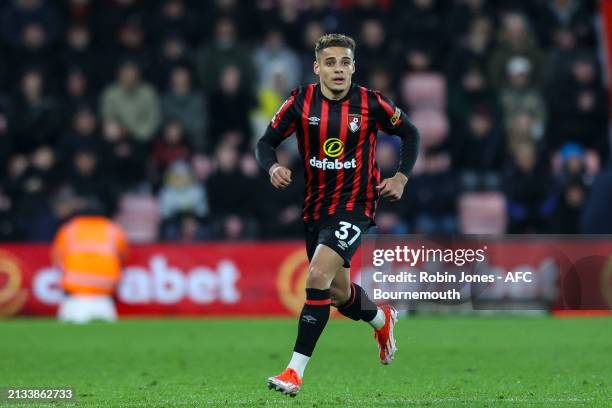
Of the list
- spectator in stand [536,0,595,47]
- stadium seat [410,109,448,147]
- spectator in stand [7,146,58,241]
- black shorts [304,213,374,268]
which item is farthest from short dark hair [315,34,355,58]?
spectator in stand [536,0,595,47]

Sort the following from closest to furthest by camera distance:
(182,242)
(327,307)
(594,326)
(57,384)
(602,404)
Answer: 1. (602,404)
2. (327,307)
3. (57,384)
4. (594,326)
5. (182,242)

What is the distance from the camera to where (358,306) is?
8.85m

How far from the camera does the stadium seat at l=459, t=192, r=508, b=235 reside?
16.9 meters

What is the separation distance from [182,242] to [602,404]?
942cm

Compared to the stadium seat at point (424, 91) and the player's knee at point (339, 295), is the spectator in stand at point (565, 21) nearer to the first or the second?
the stadium seat at point (424, 91)

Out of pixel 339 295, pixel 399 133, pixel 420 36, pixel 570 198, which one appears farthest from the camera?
pixel 420 36

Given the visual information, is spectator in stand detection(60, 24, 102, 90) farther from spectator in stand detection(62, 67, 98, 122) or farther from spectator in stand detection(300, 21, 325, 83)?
spectator in stand detection(300, 21, 325, 83)

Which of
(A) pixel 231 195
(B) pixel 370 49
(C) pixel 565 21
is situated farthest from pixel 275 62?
(C) pixel 565 21

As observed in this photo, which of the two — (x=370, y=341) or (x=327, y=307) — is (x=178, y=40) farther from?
(x=327, y=307)

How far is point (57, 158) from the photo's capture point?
17109 mm

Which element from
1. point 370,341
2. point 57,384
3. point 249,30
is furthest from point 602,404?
point 249,30

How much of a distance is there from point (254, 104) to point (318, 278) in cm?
1011

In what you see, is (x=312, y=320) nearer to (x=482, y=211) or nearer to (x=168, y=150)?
(x=482, y=211)

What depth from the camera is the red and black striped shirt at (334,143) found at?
27.0 ft
